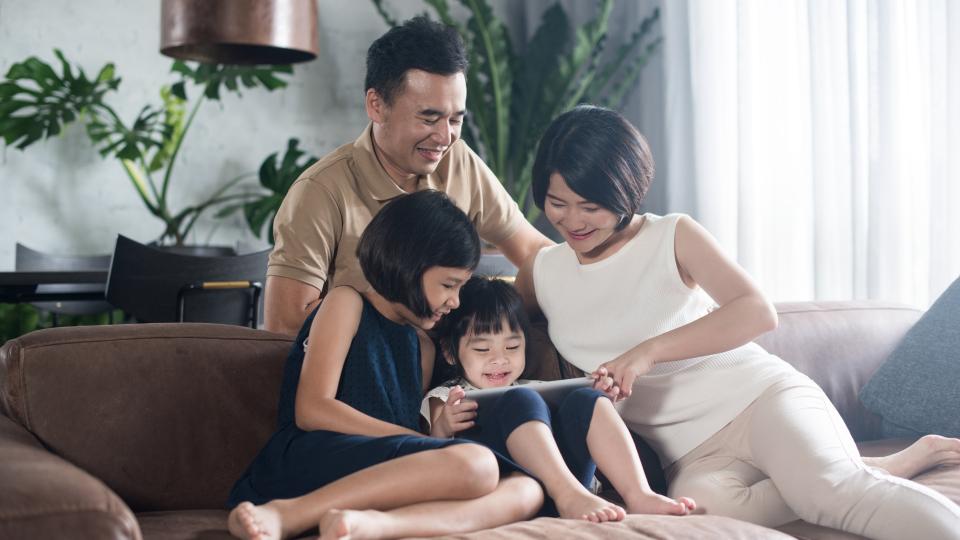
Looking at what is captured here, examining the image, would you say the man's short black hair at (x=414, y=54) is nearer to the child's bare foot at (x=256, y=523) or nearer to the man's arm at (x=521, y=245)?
the man's arm at (x=521, y=245)

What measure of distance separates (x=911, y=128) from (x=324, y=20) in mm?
2772

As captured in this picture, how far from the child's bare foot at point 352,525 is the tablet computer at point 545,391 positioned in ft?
1.14

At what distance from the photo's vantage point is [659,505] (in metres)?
1.58

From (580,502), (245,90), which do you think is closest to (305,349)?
(580,502)

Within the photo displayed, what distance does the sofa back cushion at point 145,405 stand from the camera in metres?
1.66

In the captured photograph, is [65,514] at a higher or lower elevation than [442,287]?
lower

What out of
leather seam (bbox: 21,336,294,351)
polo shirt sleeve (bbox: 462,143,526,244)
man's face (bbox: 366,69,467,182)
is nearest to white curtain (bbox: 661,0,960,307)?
polo shirt sleeve (bbox: 462,143,526,244)

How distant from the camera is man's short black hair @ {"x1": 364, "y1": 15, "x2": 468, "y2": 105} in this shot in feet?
6.93

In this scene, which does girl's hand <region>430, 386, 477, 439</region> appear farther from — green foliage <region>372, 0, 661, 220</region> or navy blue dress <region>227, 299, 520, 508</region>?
green foliage <region>372, 0, 661, 220</region>

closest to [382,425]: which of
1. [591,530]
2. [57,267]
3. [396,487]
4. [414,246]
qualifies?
[396,487]

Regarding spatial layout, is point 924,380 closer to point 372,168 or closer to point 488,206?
point 488,206

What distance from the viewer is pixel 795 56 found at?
356cm

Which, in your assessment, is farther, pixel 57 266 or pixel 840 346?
pixel 57 266

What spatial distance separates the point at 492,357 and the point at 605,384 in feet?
0.85
